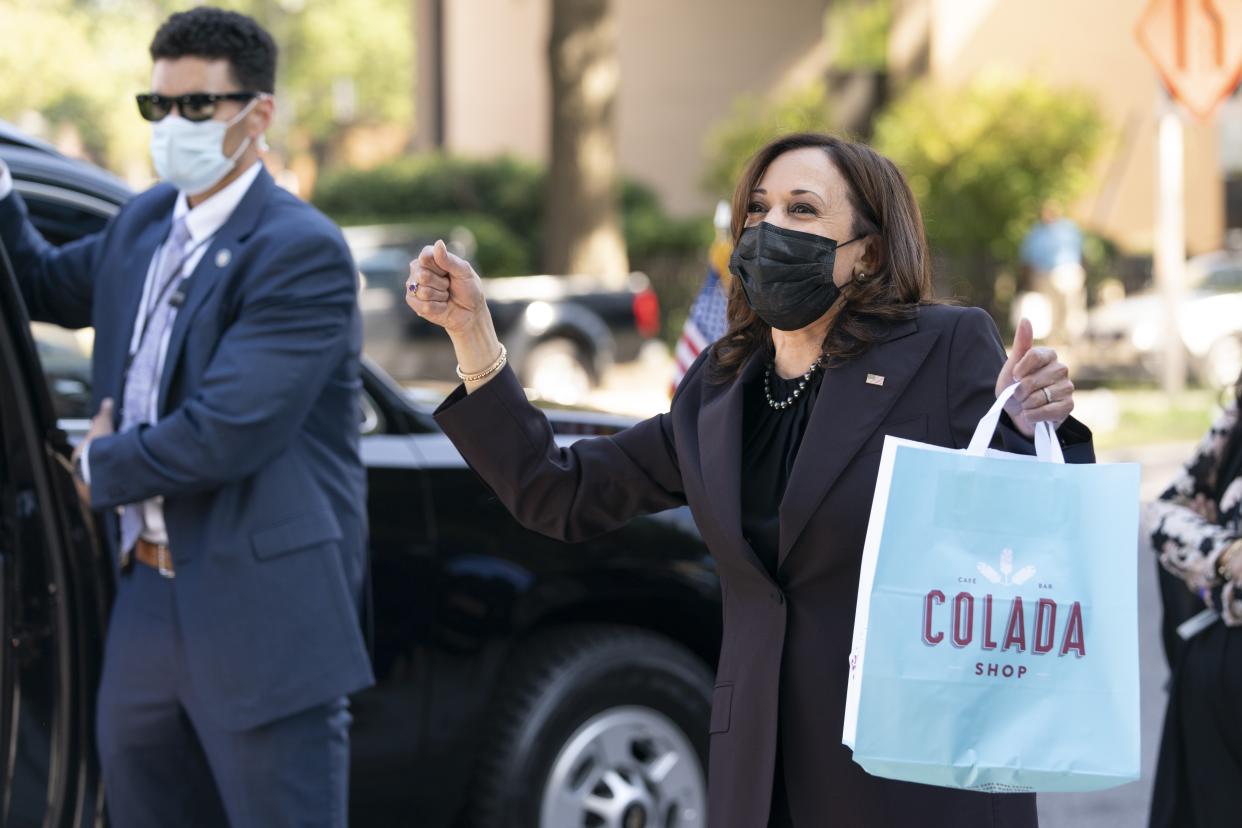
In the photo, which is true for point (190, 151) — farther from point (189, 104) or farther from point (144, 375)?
point (144, 375)

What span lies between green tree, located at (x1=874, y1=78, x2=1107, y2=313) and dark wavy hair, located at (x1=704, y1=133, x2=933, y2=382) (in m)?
17.7

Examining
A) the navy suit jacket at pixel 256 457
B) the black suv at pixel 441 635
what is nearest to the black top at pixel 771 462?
the navy suit jacket at pixel 256 457

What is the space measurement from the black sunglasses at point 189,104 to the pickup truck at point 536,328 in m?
11.6

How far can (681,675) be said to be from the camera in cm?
437

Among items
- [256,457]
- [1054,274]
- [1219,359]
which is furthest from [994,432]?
[1054,274]

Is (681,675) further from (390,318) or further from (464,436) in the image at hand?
(390,318)

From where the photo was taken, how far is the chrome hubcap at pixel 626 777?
4.20 metres

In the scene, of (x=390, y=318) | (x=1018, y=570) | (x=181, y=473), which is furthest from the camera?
(x=390, y=318)

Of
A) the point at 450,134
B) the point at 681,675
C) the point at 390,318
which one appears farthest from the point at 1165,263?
the point at 450,134

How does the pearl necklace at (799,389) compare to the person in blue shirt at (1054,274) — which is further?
the person in blue shirt at (1054,274)

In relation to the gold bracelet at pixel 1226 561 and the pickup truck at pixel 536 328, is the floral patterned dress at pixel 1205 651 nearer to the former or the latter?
the gold bracelet at pixel 1226 561

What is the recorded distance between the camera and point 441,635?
397 centimetres

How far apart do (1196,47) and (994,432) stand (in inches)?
374

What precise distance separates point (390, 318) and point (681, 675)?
11415 millimetres
